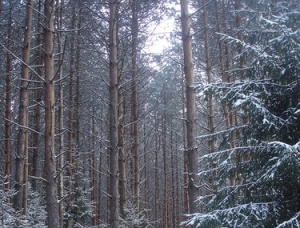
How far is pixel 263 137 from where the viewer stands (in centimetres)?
523

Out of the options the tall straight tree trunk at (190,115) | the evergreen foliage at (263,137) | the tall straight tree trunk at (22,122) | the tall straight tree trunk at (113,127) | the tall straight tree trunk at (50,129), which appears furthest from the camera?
the tall straight tree trunk at (22,122)

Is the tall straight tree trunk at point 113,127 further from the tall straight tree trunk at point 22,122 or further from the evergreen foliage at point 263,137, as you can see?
the tall straight tree trunk at point 22,122

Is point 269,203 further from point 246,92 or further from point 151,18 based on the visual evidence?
point 151,18

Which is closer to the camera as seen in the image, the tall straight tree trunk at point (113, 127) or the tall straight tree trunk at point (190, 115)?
the tall straight tree trunk at point (190, 115)

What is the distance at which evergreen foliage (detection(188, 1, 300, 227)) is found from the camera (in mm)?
4891

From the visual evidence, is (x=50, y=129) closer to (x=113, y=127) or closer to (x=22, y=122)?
(x=113, y=127)

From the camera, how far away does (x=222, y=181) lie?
5.73m

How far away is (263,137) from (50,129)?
3397 mm

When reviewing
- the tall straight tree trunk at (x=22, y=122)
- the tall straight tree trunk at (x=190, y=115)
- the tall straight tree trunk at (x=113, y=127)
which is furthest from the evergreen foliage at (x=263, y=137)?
the tall straight tree trunk at (x=22, y=122)

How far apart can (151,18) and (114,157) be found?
6159 mm

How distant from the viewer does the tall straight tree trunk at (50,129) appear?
530 centimetres

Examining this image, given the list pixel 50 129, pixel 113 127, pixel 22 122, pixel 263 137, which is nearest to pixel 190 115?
pixel 113 127

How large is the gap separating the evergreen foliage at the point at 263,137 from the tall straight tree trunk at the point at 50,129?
2.17 meters

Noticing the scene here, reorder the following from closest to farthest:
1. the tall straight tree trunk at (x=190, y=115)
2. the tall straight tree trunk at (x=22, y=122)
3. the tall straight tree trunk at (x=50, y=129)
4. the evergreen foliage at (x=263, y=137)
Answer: the evergreen foliage at (x=263, y=137)
the tall straight tree trunk at (x=50, y=129)
the tall straight tree trunk at (x=190, y=115)
the tall straight tree trunk at (x=22, y=122)
